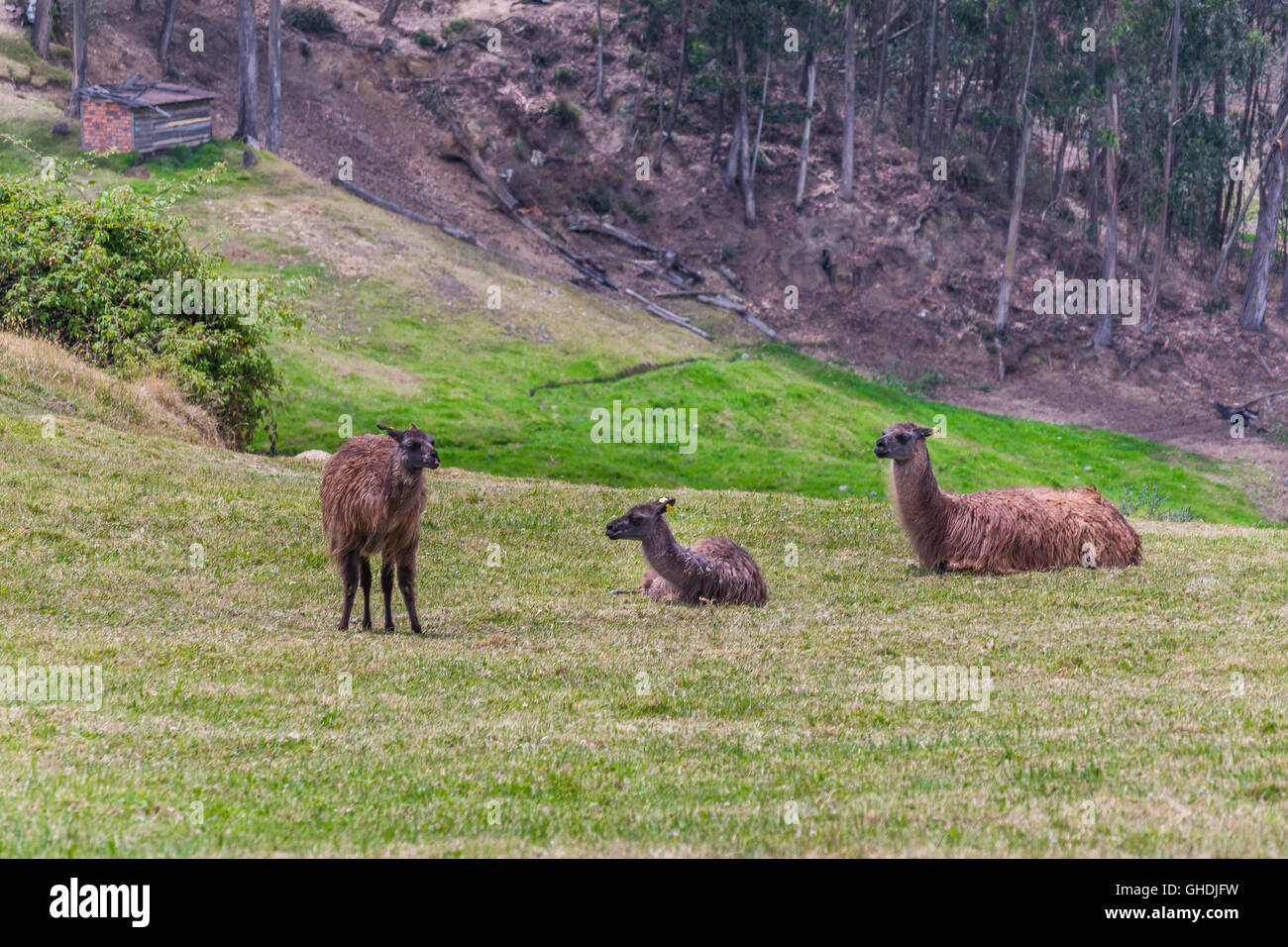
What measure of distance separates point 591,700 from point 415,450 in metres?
3.84

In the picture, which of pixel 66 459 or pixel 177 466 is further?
pixel 177 466

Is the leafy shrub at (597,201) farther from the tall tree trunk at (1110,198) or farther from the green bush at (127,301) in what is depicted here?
the green bush at (127,301)

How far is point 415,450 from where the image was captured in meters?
13.4

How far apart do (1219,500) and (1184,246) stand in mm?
30566

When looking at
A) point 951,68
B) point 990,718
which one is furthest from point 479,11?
point 990,718

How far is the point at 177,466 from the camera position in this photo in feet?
71.9

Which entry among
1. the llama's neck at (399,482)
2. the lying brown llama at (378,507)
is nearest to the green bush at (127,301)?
the lying brown llama at (378,507)

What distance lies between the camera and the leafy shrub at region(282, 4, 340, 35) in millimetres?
66188

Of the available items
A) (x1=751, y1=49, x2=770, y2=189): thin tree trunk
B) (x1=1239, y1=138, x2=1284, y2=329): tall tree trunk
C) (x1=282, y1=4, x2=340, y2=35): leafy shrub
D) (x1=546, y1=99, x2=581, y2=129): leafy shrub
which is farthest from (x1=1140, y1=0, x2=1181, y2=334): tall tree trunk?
(x1=282, y1=4, x2=340, y2=35): leafy shrub

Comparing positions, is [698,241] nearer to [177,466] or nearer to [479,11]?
[479,11]

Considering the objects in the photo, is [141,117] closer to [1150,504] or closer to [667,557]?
[1150,504]

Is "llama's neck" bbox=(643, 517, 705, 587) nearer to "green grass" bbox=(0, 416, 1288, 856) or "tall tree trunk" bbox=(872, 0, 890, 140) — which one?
"green grass" bbox=(0, 416, 1288, 856)

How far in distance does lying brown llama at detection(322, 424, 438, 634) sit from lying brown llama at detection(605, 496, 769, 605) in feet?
9.23

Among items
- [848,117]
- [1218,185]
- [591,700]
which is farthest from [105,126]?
[1218,185]
